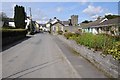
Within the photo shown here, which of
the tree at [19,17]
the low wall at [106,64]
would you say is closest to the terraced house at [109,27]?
the low wall at [106,64]

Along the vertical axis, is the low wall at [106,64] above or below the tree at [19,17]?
below

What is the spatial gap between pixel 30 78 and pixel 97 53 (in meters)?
4.11

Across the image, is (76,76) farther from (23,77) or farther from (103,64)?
(23,77)

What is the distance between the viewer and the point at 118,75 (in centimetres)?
850

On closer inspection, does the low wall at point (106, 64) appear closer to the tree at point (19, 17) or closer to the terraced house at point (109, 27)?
the terraced house at point (109, 27)

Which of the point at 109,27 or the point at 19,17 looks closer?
the point at 109,27

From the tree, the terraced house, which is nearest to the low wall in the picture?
the terraced house

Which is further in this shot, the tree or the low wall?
the tree

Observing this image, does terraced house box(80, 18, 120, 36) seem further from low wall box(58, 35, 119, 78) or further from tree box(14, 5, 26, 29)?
tree box(14, 5, 26, 29)

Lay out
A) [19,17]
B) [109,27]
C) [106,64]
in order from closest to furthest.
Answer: [106,64], [109,27], [19,17]

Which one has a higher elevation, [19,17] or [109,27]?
[19,17]

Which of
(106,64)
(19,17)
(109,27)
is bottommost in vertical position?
(106,64)

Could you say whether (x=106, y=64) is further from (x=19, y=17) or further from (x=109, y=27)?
(x=19, y=17)

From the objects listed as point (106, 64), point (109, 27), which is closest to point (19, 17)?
point (109, 27)
